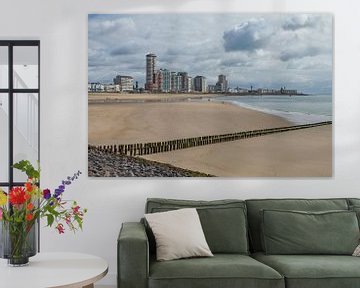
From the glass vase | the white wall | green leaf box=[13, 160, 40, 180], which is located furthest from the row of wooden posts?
the glass vase

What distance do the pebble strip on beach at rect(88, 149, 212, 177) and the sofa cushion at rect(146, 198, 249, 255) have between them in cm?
38

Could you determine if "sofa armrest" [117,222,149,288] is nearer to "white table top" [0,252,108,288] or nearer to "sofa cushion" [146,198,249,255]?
"white table top" [0,252,108,288]

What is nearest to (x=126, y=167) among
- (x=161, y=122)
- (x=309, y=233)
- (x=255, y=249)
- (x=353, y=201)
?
(x=161, y=122)

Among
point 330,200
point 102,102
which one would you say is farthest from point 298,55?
point 102,102

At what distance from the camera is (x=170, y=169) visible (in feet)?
17.4

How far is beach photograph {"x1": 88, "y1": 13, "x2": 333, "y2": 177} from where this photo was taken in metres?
5.28

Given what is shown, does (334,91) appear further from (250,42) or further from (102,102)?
(102,102)

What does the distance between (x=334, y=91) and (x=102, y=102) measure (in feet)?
6.47

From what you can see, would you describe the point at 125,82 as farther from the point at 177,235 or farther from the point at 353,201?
the point at 353,201

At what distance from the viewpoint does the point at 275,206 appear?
4.96 meters

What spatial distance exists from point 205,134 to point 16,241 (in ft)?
6.69

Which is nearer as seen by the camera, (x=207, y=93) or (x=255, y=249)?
(x=255, y=249)

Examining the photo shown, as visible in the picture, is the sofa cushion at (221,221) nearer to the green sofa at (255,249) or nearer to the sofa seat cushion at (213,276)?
the green sofa at (255,249)

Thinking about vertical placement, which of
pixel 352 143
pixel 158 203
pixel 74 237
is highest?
pixel 352 143
